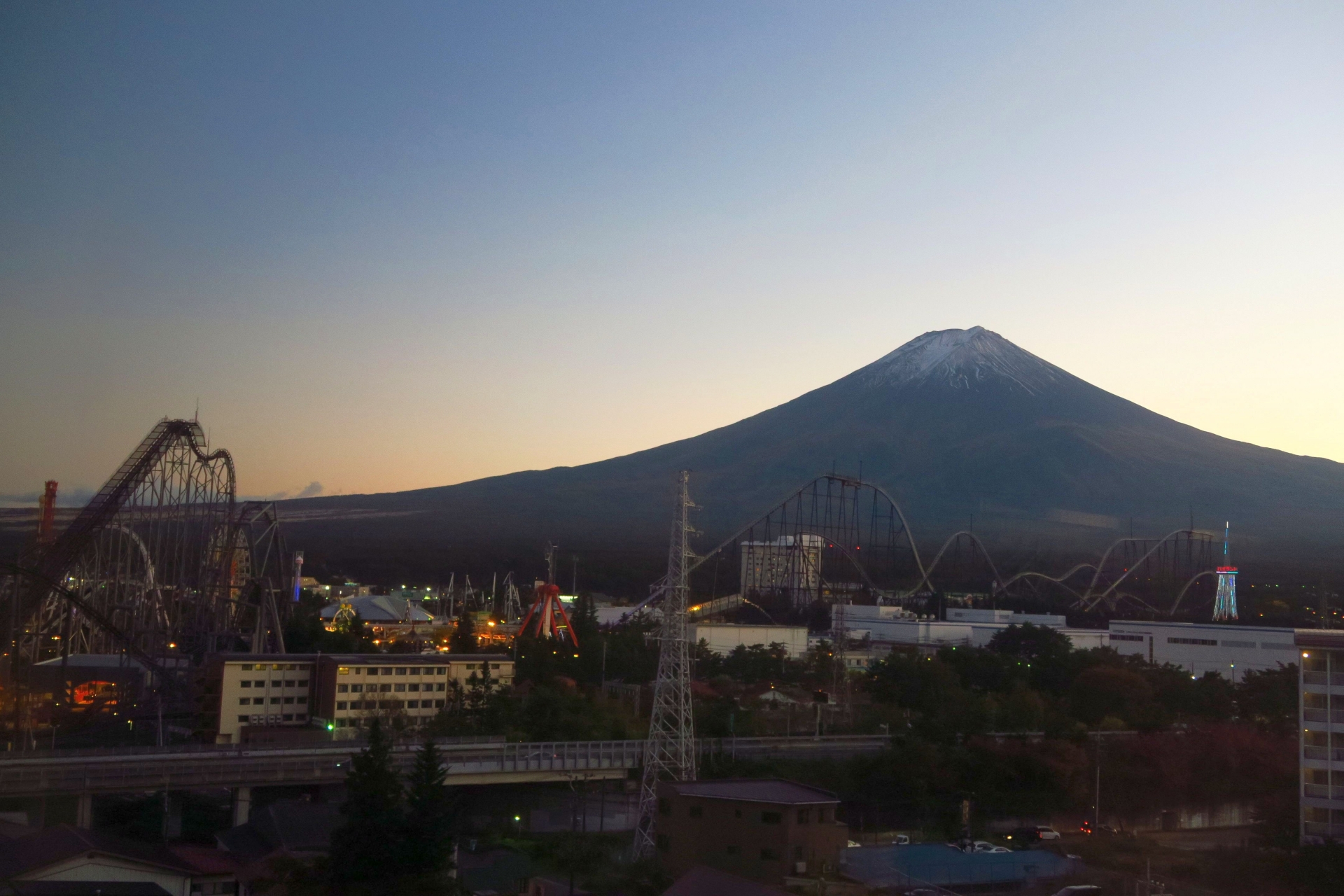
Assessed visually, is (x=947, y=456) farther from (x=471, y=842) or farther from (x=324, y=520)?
(x=471, y=842)

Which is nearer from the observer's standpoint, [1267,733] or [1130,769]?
[1130,769]

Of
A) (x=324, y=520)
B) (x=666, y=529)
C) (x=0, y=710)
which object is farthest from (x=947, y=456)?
(x=0, y=710)

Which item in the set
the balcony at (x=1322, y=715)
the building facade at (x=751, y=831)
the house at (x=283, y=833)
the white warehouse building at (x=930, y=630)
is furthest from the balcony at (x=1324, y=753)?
the white warehouse building at (x=930, y=630)

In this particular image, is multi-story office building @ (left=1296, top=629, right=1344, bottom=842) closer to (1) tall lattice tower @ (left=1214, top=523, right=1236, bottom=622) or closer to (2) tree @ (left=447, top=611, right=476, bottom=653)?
(2) tree @ (left=447, top=611, right=476, bottom=653)

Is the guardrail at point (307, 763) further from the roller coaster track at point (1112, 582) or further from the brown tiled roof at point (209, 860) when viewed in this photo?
the roller coaster track at point (1112, 582)

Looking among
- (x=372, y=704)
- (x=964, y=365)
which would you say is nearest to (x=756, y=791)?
(x=372, y=704)

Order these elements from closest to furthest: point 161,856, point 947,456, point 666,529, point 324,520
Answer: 1. point 161,856
2. point 666,529
3. point 324,520
4. point 947,456

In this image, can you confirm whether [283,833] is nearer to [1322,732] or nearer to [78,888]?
[78,888]
